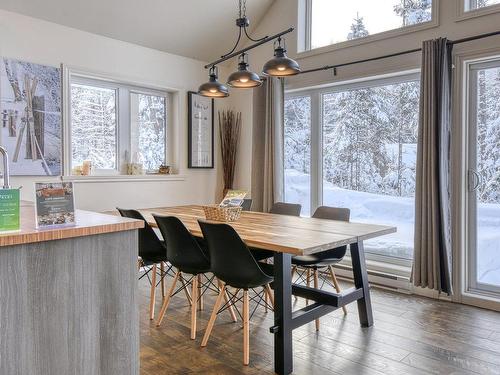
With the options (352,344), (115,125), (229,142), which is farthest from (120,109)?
(352,344)

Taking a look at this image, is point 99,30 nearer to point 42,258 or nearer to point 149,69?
point 149,69

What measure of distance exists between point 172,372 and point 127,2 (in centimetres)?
353

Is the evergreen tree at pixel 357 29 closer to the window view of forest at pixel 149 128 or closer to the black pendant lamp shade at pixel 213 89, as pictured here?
the black pendant lamp shade at pixel 213 89

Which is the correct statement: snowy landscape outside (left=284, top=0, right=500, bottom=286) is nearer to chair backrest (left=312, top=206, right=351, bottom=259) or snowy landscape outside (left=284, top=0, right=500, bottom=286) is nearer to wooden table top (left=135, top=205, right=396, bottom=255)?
chair backrest (left=312, top=206, right=351, bottom=259)

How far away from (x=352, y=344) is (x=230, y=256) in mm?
1030

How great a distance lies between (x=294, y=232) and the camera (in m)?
2.65

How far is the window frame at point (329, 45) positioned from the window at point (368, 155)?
1.38ft

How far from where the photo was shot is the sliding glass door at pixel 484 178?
3.42m

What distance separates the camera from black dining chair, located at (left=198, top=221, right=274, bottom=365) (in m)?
2.39

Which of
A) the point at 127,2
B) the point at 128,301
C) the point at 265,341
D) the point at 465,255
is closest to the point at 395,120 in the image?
the point at 465,255

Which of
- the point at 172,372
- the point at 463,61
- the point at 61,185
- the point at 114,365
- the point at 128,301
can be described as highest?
the point at 463,61

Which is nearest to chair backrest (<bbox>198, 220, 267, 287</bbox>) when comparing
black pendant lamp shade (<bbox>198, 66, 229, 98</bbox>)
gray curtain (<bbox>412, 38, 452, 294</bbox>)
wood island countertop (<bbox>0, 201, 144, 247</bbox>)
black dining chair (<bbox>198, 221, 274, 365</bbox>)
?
black dining chair (<bbox>198, 221, 274, 365</bbox>)

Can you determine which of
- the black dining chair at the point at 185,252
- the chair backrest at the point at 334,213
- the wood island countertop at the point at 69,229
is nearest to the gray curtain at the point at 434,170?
the chair backrest at the point at 334,213

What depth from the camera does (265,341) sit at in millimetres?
2723
